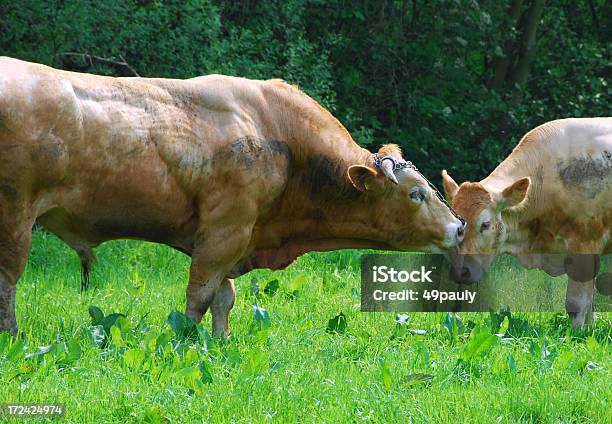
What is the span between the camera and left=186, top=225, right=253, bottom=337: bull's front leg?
8.10 metres

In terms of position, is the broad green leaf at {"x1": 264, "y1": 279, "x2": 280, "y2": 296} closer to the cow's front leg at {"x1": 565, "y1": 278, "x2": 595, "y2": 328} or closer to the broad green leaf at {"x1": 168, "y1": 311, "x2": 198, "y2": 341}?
the broad green leaf at {"x1": 168, "y1": 311, "x2": 198, "y2": 341}

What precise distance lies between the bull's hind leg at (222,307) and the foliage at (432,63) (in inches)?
273

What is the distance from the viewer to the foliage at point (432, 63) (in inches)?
626

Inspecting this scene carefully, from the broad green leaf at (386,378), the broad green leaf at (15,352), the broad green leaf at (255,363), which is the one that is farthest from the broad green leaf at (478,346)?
the broad green leaf at (15,352)

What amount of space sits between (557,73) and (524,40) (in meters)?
0.77

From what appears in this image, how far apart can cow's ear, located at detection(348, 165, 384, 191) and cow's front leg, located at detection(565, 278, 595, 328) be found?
2087 millimetres

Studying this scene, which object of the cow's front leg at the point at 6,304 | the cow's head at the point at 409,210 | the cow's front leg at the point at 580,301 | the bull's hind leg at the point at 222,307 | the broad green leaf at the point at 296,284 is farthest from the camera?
the broad green leaf at the point at 296,284

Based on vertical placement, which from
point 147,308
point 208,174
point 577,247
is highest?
point 208,174

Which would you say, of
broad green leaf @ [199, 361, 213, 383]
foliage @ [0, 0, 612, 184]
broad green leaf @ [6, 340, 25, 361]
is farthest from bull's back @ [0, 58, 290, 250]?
foliage @ [0, 0, 612, 184]

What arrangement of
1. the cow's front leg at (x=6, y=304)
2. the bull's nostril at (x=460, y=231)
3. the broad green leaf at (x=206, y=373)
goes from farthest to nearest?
the bull's nostril at (x=460, y=231)
the cow's front leg at (x=6, y=304)
the broad green leaf at (x=206, y=373)

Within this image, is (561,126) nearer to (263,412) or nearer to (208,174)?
(208,174)

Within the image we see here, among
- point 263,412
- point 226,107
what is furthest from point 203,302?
point 263,412

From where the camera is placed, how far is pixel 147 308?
9062 millimetres

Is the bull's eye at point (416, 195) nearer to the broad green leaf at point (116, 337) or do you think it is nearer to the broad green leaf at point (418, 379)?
the broad green leaf at point (418, 379)
